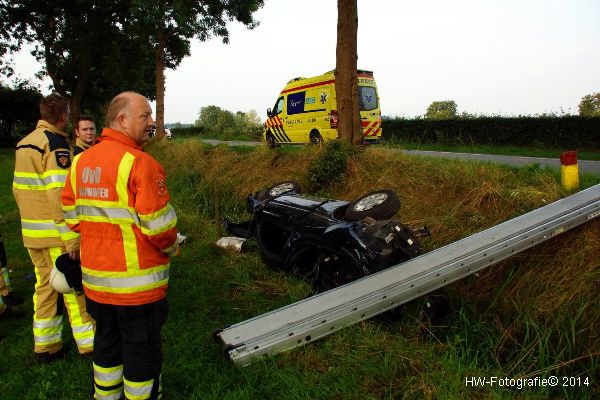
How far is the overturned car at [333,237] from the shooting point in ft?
10.3

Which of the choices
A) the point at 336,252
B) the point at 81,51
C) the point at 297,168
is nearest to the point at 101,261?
the point at 336,252

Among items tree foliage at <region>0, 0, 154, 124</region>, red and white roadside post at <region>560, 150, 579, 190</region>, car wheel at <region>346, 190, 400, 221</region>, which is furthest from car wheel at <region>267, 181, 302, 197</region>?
tree foliage at <region>0, 0, 154, 124</region>

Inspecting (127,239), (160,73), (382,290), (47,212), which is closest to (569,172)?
(382,290)

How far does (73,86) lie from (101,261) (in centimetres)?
3248

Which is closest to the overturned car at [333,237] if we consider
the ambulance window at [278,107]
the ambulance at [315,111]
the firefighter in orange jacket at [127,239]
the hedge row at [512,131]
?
the firefighter in orange jacket at [127,239]

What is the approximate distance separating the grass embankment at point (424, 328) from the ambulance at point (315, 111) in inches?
273

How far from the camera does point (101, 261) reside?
2037 millimetres

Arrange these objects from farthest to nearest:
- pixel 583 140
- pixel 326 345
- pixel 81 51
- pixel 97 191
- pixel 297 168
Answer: pixel 81 51
pixel 583 140
pixel 297 168
pixel 326 345
pixel 97 191

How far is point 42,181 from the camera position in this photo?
307cm

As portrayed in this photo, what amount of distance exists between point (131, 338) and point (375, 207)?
82.8 inches

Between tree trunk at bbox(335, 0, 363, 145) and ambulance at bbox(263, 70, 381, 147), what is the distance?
367 centimetres

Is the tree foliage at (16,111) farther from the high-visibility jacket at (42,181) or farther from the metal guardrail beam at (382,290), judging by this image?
the metal guardrail beam at (382,290)

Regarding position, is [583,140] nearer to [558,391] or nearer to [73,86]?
[558,391]

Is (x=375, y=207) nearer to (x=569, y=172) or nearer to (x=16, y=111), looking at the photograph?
(x=569, y=172)
